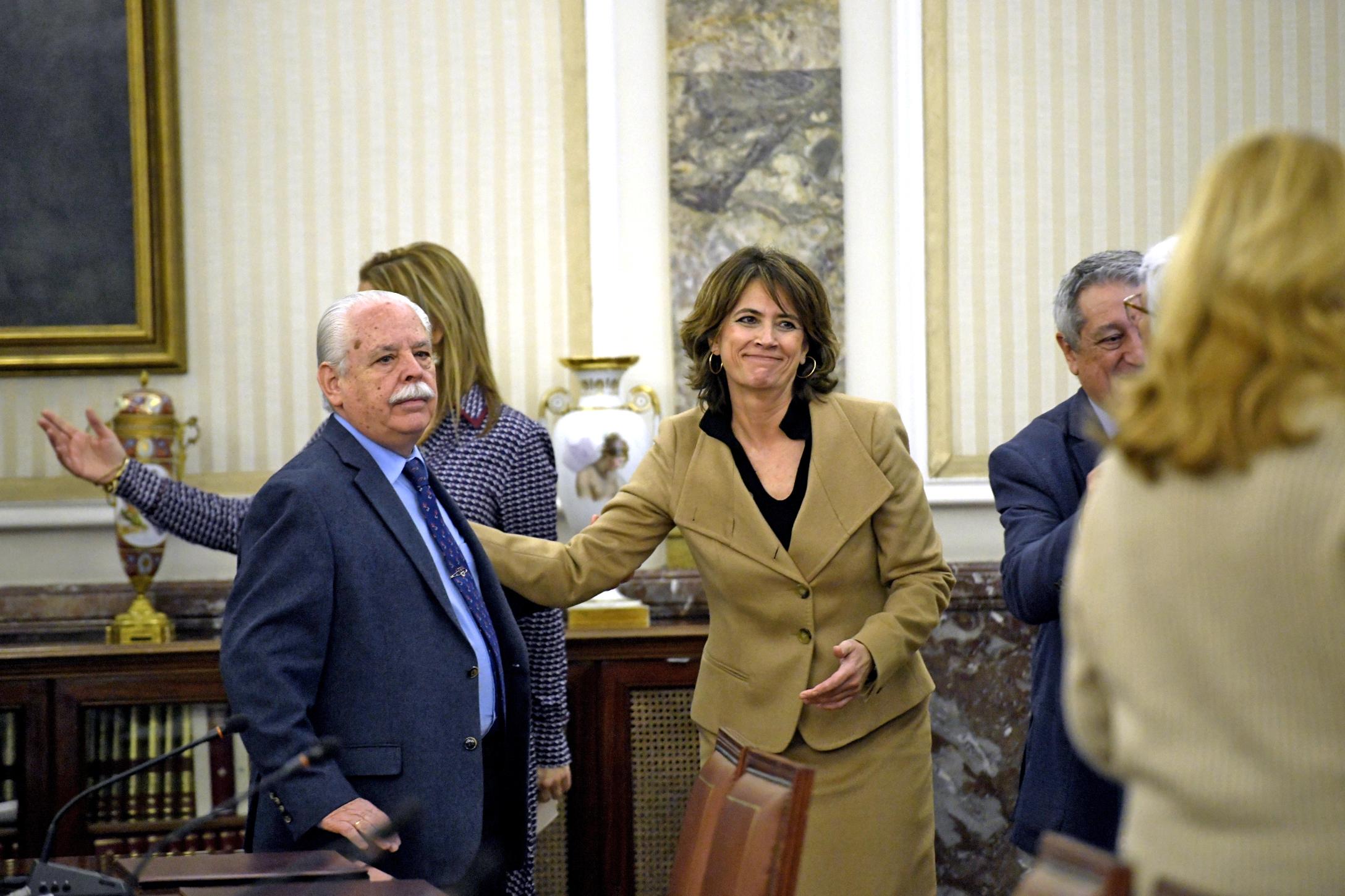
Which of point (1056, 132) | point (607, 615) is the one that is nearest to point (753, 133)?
point (1056, 132)

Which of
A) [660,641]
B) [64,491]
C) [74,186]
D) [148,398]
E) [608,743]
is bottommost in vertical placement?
[608,743]

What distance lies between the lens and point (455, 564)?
2.56 metres

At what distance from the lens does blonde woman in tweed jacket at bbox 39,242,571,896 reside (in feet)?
10.5

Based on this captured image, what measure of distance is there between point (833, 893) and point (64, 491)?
2892 mm

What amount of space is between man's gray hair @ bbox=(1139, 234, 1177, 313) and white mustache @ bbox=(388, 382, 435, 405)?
3.86 feet

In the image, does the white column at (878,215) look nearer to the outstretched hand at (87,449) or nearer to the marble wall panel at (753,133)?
the marble wall panel at (753,133)

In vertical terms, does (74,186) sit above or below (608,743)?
above

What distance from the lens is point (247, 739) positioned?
2.34m

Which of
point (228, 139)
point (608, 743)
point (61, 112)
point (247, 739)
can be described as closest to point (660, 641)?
point (608, 743)

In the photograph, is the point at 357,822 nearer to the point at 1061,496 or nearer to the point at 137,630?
the point at 1061,496

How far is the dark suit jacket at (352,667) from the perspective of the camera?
2328 mm

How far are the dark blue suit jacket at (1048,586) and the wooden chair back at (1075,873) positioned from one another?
1063mm

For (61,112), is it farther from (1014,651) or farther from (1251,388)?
(1251,388)

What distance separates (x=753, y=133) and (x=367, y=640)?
2.68m
